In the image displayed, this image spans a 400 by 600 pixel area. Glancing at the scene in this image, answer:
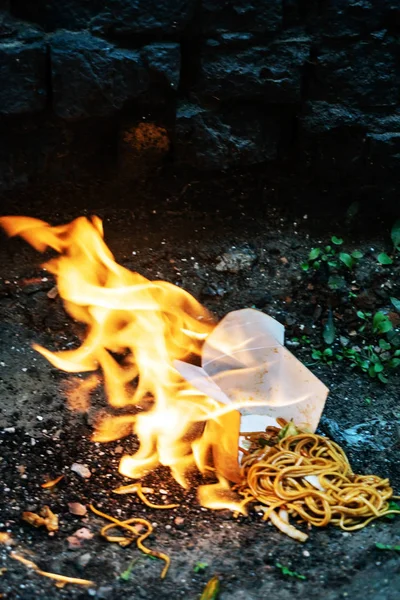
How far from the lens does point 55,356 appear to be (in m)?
4.07

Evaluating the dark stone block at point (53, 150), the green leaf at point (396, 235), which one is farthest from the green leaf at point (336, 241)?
the dark stone block at point (53, 150)

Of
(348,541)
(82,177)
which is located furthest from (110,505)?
(82,177)

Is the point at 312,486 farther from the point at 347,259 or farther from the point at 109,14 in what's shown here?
the point at 109,14

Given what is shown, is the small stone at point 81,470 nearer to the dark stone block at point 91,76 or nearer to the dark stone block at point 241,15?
the dark stone block at point 91,76

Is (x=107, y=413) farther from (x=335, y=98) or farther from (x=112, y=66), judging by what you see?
(x=335, y=98)

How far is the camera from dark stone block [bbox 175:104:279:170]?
4.27 m

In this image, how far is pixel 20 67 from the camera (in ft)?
→ 12.6

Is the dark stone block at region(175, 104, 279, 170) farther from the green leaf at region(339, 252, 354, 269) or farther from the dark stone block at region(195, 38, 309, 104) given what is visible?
the green leaf at region(339, 252, 354, 269)

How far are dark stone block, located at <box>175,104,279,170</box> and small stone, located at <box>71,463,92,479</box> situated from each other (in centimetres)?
191

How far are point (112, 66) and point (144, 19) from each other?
0.30 m

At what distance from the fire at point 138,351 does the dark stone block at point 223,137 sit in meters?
0.71

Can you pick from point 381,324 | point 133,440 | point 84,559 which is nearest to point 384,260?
point 381,324

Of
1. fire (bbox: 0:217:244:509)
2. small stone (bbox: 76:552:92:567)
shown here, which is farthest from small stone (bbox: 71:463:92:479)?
small stone (bbox: 76:552:92:567)

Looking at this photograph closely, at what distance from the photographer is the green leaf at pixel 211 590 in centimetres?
271
